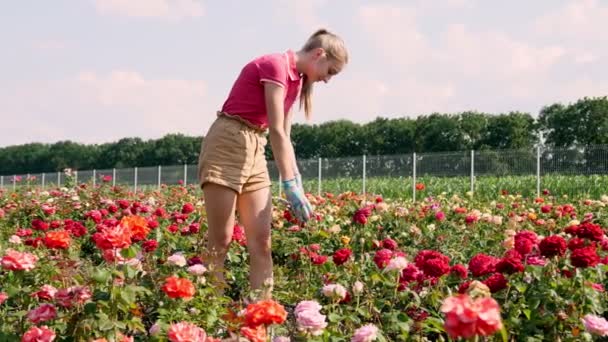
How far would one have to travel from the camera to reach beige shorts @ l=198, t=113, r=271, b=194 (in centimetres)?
309

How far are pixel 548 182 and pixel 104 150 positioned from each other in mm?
63332

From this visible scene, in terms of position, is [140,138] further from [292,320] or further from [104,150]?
[292,320]

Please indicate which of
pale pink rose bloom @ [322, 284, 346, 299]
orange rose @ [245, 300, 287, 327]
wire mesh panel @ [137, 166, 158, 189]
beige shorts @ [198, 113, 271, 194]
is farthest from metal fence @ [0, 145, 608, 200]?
orange rose @ [245, 300, 287, 327]

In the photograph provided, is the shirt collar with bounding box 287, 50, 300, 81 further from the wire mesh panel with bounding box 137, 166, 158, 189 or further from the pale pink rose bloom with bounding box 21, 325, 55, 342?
the wire mesh panel with bounding box 137, 166, 158, 189

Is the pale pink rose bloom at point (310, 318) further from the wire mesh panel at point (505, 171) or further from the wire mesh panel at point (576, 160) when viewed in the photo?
the wire mesh panel at point (505, 171)

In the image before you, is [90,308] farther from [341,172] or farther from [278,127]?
[341,172]

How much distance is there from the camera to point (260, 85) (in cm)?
308

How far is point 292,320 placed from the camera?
2.98 metres


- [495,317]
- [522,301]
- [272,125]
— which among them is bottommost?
[522,301]

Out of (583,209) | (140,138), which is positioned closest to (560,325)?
(583,209)

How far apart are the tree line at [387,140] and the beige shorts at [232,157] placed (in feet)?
107

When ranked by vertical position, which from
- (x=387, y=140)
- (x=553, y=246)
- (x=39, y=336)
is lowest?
(x=39, y=336)

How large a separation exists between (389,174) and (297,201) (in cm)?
1496

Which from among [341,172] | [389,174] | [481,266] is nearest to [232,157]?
[481,266]
